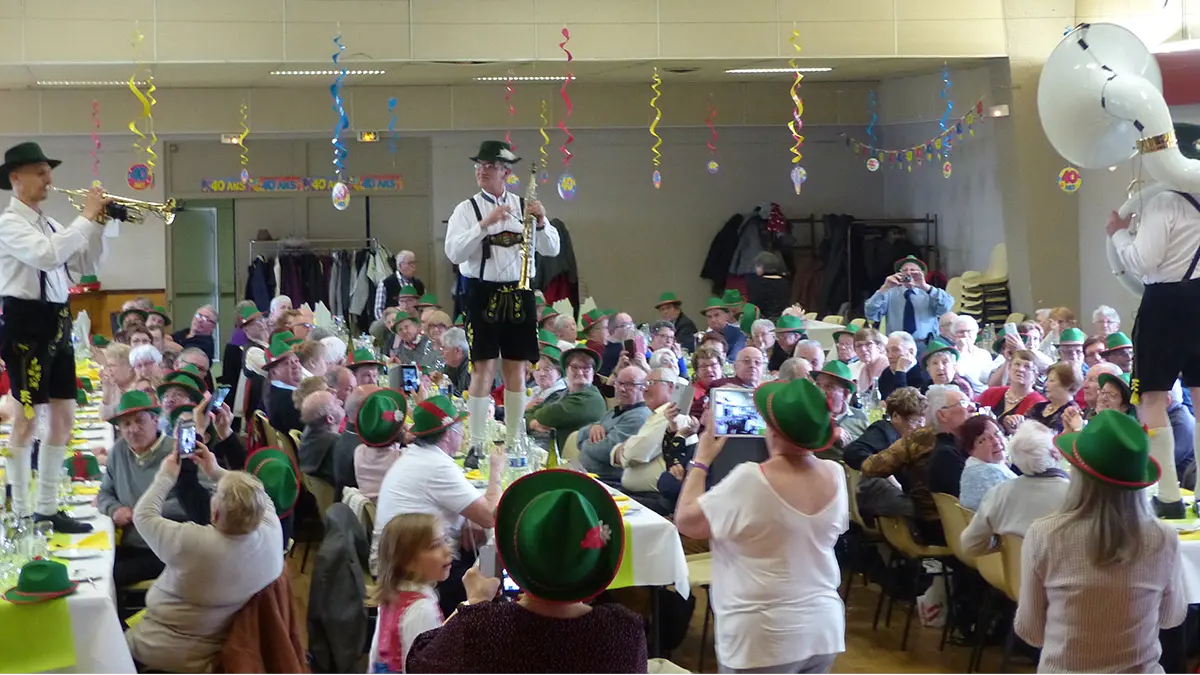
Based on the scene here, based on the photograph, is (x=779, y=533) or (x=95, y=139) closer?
(x=779, y=533)

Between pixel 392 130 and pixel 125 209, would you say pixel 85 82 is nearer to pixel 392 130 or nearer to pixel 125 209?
pixel 392 130

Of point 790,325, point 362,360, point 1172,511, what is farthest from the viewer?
point 790,325

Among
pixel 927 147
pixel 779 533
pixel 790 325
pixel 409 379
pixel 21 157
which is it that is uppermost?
pixel 927 147

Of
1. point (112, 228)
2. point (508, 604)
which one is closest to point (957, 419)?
point (508, 604)

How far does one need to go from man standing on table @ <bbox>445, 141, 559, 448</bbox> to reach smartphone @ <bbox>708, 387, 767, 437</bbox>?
258 cm

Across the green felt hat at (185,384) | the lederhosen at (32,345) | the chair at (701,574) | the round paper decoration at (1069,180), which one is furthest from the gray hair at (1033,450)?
the round paper decoration at (1069,180)

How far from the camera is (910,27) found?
12.8m

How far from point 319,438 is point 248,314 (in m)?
4.56

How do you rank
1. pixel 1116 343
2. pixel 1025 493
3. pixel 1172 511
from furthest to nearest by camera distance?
pixel 1116 343 → pixel 1172 511 → pixel 1025 493

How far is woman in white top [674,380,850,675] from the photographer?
362cm

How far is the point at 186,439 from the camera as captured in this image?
16.1 feet

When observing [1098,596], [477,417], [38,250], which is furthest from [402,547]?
[477,417]

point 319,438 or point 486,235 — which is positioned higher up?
point 486,235

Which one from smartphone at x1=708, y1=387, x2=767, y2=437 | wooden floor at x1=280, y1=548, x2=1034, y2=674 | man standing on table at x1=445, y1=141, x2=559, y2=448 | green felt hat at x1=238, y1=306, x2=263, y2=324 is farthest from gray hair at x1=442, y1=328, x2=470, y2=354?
smartphone at x1=708, y1=387, x2=767, y2=437
